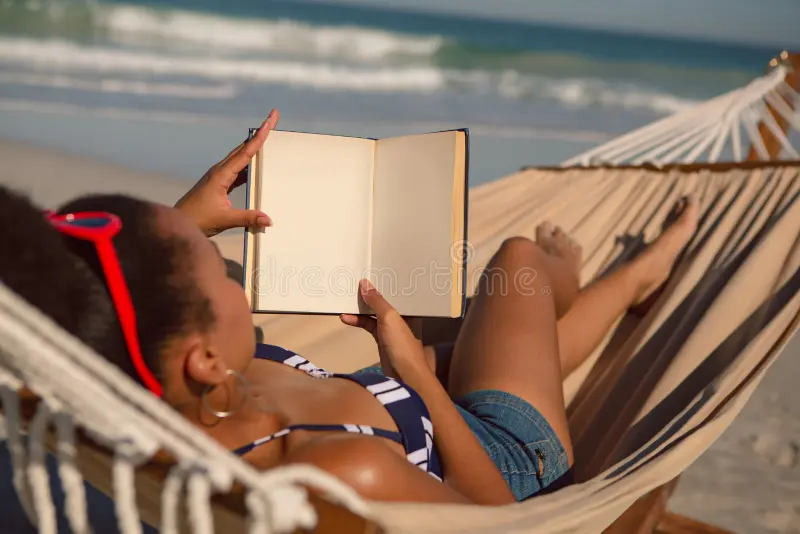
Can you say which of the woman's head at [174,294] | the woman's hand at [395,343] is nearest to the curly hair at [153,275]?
the woman's head at [174,294]

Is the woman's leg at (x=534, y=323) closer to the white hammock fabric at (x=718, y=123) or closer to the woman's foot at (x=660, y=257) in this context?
the woman's foot at (x=660, y=257)

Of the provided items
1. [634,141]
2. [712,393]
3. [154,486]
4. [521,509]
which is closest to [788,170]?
[634,141]

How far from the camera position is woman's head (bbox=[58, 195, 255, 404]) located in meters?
0.75

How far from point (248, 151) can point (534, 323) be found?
0.58 meters

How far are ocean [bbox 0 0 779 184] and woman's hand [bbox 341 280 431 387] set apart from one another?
381 cm

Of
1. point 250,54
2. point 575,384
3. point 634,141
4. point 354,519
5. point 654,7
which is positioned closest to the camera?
point 354,519

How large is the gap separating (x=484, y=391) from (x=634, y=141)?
1.76m

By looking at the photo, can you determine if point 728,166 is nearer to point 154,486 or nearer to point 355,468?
point 355,468

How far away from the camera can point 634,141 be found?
2.71 m

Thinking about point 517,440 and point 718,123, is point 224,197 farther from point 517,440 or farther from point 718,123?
point 718,123

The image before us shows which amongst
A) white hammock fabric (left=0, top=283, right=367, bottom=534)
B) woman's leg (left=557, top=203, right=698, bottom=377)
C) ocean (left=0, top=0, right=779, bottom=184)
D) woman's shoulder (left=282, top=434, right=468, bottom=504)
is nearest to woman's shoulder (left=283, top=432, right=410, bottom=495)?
woman's shoulder (left=282, top=434, right=468, bottom=504)

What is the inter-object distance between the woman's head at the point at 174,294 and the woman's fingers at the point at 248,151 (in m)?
0.43

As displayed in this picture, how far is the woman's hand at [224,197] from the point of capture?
122 cm

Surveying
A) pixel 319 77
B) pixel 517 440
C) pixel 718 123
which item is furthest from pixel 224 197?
pixel 319 77
